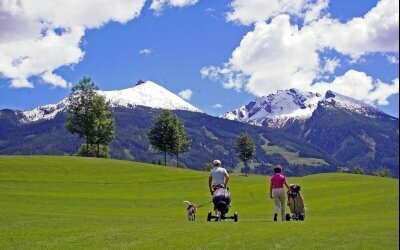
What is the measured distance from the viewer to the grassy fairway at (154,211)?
1812 centimetres

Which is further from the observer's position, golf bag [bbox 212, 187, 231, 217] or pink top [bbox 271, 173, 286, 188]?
pink top [bbox 271, 173, 286, 188]

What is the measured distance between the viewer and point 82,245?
57.0 ft

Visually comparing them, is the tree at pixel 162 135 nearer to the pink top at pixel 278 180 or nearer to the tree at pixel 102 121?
the tree at pixel 102 121

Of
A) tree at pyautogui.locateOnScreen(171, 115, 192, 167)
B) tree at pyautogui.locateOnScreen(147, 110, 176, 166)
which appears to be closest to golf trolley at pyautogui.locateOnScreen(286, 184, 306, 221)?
tree at pyautogui.locateOnScreen(147, 110, 176, 166)

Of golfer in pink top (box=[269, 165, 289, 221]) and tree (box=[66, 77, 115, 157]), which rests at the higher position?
tree (box=[66, 77, 115, 157])

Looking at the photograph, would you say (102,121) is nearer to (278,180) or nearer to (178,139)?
(178,139)

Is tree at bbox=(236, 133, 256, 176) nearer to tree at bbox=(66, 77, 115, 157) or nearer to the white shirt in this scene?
tree at bbox=(66, 77, 115, 157)

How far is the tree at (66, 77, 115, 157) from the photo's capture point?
120688 millimetres

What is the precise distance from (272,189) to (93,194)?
3877cm

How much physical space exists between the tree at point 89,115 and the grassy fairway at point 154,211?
2333cm

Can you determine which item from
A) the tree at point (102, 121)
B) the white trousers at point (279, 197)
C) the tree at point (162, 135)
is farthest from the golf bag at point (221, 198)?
the tree at point (162, 135)

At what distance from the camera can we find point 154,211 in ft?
169

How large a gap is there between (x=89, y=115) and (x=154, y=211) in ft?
239

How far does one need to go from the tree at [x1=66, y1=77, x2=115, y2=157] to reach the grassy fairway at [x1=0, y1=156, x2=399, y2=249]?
2333cm
